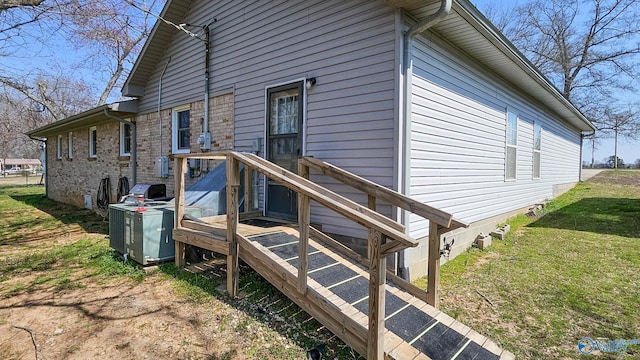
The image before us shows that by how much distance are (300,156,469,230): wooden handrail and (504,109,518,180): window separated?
4915mm

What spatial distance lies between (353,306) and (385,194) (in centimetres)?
137

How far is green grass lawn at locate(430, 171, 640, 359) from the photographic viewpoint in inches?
120

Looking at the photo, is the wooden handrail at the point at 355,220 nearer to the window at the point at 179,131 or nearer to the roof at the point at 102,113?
the window at the point at 179,131

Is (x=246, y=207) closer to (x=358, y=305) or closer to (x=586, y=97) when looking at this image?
(x=358, y=305)

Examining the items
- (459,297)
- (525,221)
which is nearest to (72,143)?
(459,297)

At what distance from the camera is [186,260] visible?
16.2ft

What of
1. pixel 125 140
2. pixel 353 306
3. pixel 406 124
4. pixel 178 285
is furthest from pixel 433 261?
pixel 125 140

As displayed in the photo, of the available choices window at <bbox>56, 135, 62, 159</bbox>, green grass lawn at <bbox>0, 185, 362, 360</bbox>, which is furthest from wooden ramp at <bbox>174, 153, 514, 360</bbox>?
window at <bbox>56, 135, 62, 159</bbox>

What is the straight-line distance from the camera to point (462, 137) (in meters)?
5.52

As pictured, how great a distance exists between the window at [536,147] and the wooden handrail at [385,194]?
728 cm

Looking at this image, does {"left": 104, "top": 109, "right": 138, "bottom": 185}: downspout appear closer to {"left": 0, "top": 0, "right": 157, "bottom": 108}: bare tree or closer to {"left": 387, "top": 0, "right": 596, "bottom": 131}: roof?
{"left": 0, "top": 0, "right": 157, "bottom": 108}: bare tree

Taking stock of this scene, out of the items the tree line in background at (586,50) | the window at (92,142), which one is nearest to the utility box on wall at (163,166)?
the window at (92,142)

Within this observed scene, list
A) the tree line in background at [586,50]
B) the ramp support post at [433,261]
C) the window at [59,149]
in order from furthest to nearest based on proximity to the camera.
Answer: the tree line in background at [586,50]
the window at [59,149]
the ramp support post at [433,261]

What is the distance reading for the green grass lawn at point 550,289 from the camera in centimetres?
304
